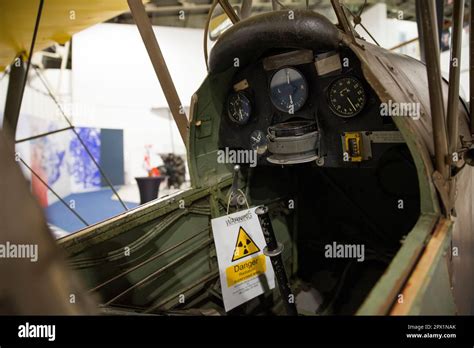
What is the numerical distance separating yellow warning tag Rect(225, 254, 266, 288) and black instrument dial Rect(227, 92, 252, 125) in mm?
795

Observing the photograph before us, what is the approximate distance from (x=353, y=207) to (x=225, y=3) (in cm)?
153

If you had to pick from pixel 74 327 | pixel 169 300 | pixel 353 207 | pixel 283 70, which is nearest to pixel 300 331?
pixel 74 327

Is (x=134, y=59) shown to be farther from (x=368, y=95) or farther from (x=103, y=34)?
(x=368, y=95)

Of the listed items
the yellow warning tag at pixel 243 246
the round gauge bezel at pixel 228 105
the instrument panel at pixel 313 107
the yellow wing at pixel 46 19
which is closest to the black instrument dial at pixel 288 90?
the instrument panel at pixel 313 107

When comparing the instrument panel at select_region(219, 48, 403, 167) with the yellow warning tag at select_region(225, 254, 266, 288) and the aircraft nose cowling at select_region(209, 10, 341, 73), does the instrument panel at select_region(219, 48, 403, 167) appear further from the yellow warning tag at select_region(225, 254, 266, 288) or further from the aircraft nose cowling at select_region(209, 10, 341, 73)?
the yellow warning tag at select_region(225, 254, 266, 288)

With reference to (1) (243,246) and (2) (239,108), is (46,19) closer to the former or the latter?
(2) (239,108)

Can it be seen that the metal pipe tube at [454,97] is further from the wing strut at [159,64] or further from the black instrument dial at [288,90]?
the wing strut at [159,64]

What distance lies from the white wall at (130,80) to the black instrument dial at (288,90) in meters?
3.78

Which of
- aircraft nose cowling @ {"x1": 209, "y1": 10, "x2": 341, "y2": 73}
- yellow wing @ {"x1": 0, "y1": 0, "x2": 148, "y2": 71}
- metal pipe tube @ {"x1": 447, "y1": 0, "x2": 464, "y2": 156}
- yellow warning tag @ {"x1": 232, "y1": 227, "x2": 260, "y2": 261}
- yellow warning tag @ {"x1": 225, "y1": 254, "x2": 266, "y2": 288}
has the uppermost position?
yellow wing @ {"x1": 0, "y1": 0, "x2": 148, "y2": 71}

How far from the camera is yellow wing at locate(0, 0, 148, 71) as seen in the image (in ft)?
7.44

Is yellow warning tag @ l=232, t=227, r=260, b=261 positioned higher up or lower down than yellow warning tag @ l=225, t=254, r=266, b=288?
higher up

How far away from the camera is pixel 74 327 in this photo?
0.81 metres

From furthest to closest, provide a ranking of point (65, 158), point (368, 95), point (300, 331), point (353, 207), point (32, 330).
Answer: point (65, 158) < point (353, 207) < point (368, 95) < point (300, 331) < point (32, 330)

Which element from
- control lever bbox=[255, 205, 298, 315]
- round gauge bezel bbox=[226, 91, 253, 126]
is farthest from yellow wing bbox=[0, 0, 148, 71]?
control lever bbox=[255, 205, 298, 315]
